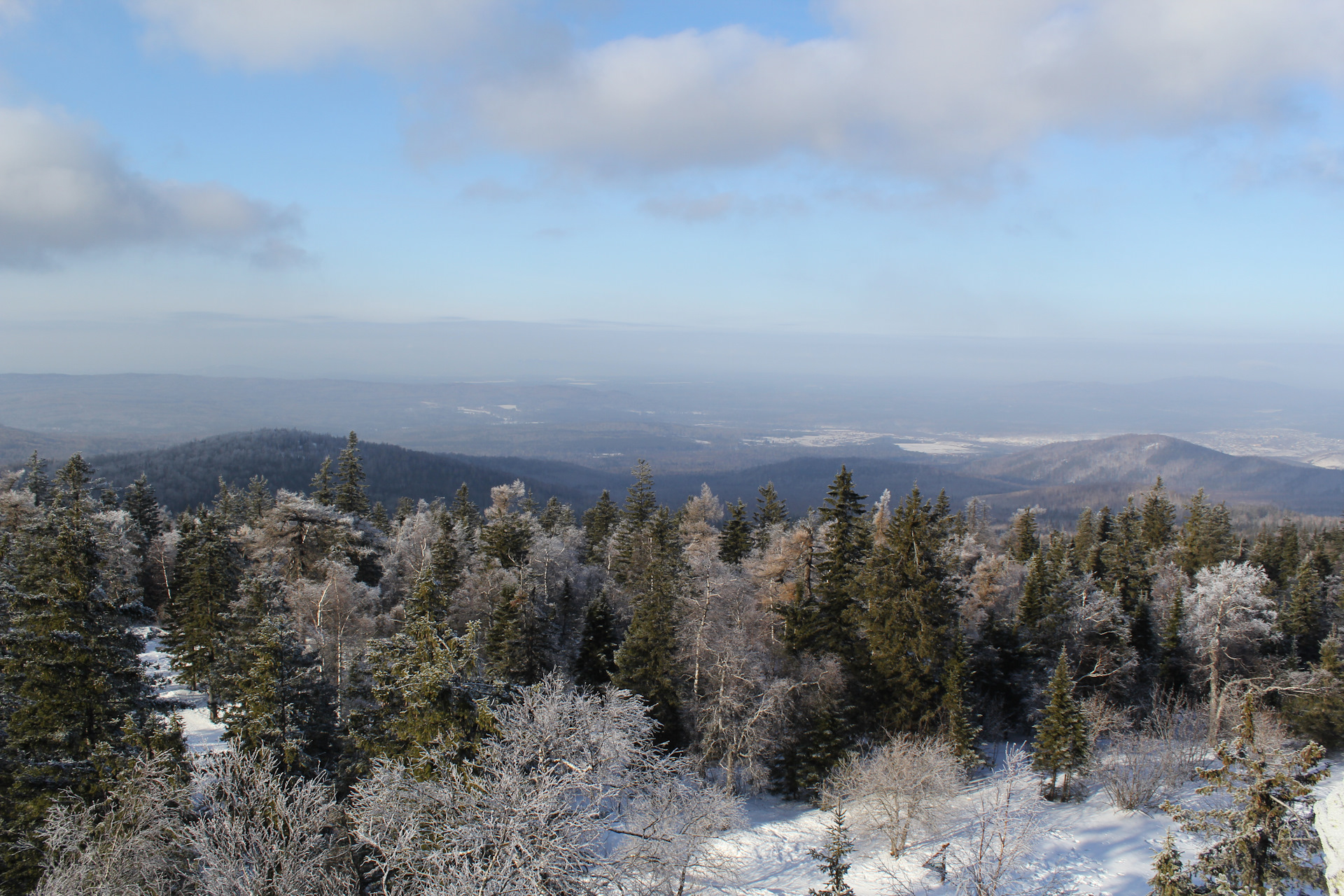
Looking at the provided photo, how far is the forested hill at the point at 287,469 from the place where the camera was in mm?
142625

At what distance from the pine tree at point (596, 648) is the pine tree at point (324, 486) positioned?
86.9 ft

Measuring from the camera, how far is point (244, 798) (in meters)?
19.5

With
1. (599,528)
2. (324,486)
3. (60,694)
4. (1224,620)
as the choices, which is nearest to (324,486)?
(324,486)

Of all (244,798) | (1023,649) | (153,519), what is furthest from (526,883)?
(153,519)

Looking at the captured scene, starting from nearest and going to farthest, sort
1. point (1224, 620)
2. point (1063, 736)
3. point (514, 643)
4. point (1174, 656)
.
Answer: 1. point (1063, 736)
2. point (514, 643)
3. point (1224, 620)
4. point (1174, 656)

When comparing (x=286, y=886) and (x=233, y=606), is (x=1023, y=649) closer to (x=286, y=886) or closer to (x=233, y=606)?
(x=286, y=886)

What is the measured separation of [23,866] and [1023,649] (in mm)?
42497

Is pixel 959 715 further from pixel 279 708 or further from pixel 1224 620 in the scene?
pixel 279 708

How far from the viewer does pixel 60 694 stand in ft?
61.9

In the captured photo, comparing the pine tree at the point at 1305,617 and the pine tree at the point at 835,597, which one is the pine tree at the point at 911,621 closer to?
the pine tree at the point at 835,597

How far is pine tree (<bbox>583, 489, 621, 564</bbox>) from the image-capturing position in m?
57.2

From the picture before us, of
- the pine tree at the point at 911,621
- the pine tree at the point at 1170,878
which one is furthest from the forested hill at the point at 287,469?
the pine tree at the point at 1170,878

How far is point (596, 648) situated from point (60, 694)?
72.8 ft

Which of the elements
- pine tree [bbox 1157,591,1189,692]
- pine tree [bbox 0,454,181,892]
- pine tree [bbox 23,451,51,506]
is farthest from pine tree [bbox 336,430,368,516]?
pine tree [bbox 1157,591,1189,692]
